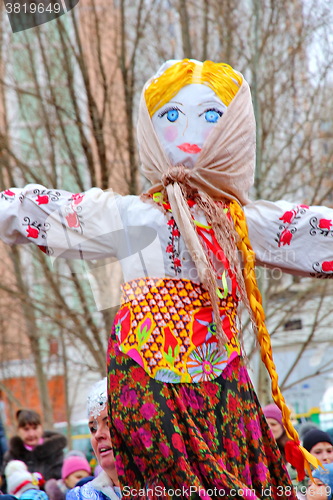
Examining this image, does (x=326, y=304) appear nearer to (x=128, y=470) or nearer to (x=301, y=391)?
(x=301, y=391)

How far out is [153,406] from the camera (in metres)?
3.00

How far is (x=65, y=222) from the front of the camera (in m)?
3.25

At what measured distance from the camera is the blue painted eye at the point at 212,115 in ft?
10.9

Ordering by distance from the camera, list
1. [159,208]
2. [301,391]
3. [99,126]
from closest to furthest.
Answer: [159,208]
[99,126]
[301,391]

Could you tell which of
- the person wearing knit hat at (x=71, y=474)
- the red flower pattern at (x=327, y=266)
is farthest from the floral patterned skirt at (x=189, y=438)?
the person wearing knit hat at (x=71, y=474)

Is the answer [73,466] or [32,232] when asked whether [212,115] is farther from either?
[73,466]

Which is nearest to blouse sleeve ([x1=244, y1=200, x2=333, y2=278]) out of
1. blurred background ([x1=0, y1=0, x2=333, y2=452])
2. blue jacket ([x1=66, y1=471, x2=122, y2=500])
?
blue jacket ([x1=66, y1=471, x2=122, y2=500])

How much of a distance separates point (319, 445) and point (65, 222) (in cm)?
265

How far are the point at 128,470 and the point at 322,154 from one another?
6.53 metres

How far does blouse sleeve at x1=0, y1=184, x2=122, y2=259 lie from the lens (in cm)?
325

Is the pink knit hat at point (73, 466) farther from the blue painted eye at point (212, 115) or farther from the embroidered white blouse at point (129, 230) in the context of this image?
the blue painted eye at point (212, 115)

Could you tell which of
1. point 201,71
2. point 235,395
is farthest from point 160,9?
point 235,395

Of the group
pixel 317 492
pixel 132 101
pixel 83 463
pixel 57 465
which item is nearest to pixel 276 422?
pixel 317 492

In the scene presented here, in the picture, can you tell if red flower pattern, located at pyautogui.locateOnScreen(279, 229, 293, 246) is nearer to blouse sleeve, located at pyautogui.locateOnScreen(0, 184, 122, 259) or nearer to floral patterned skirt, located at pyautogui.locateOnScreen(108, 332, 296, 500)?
floral patterned skirt, located at pyautogui.locateOnScreen(108, 332, 296, 500)
